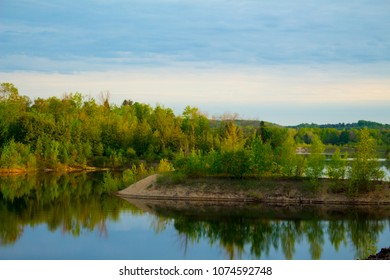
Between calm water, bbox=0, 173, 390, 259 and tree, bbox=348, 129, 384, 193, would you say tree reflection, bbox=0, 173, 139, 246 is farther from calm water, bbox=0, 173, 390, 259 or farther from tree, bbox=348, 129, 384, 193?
tree, bbox=348, 129, 384, 193

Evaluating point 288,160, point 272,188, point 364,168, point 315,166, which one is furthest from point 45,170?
point 364,168

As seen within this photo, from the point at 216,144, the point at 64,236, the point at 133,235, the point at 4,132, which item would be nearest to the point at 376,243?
the point at 133,235

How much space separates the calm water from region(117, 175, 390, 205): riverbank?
170 cm

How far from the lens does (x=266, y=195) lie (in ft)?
129

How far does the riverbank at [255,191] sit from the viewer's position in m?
38.3

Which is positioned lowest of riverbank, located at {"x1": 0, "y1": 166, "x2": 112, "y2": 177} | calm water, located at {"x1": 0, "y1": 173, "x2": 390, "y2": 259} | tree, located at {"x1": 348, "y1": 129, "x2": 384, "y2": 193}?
calm water, located at {"x1": 0, "y1": 173, "x2": 390, "y2": 259}

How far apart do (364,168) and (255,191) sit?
7.49 metres

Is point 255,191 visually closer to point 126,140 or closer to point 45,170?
point 45,170

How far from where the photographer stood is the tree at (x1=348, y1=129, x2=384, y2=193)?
1502 inches

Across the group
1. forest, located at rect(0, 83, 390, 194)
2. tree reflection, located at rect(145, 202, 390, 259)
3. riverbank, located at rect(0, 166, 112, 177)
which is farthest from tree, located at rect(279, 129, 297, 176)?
riverbank, located at rect(0, 166, 112, 177)

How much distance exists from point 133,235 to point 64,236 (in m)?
3.38

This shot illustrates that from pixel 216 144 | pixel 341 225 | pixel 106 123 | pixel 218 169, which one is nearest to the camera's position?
pixel 341 225

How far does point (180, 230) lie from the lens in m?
29.9

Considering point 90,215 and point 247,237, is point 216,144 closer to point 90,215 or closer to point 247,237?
point 90,215
